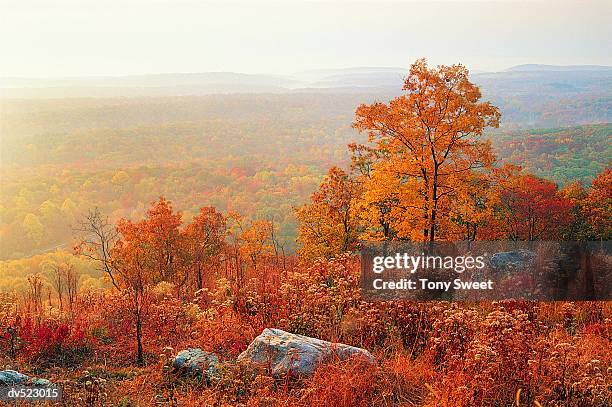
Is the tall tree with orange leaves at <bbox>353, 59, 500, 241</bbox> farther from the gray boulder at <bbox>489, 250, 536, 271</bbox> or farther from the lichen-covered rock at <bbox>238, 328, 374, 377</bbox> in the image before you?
the lichen-covered rock at <bbox>238, 328, 374, 377</bbox>

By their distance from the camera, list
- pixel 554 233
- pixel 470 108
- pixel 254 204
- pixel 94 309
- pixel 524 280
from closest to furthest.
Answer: pixel 94 309 → pixel 524 280 → pixel 470 108 → pixel 554 233 → pixel 254 204

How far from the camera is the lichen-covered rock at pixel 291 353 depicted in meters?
6.24

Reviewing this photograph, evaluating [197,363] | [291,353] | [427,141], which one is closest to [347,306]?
[291,353]

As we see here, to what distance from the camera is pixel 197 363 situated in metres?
6.55

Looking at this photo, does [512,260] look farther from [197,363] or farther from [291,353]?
[197,363]

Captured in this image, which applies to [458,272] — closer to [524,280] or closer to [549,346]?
[524,280]

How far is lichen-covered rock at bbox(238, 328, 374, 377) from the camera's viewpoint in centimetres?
624

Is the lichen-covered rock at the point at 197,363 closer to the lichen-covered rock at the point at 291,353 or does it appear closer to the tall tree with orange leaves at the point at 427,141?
the lichen-covered rock at the point at 291,353

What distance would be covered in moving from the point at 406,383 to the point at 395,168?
1030 centimetres

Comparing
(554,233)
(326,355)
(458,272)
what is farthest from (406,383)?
(554,233)

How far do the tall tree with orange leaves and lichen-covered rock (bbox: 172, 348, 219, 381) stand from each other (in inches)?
396

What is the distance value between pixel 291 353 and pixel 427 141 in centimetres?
1049

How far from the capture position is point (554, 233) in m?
42.3

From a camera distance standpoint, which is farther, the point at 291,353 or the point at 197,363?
the point at 197,363
